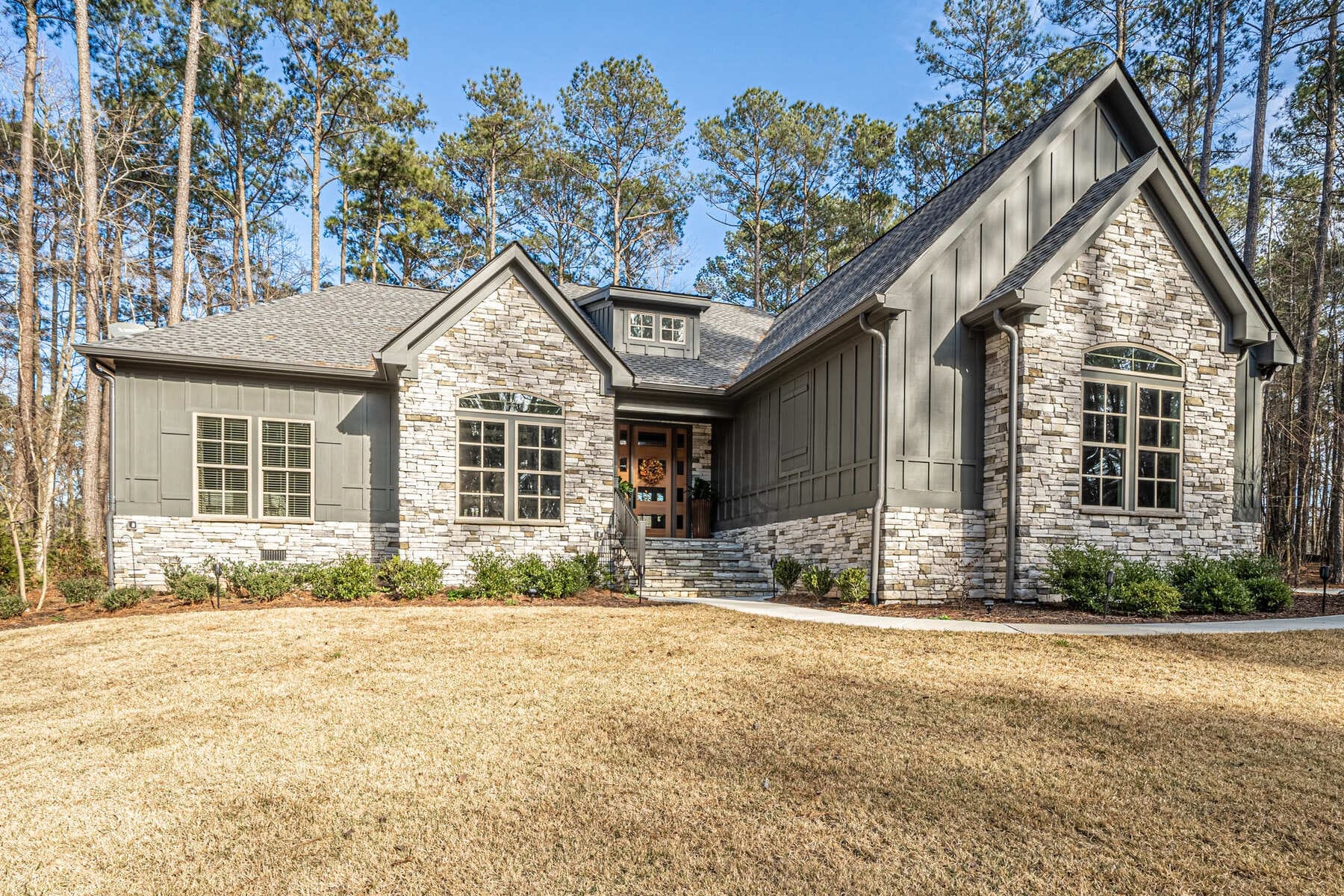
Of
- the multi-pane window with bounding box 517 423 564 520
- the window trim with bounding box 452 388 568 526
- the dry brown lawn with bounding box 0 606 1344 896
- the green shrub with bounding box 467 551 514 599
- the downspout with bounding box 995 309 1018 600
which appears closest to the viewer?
the dry brown lawn with bounding box 0 606 1344 896

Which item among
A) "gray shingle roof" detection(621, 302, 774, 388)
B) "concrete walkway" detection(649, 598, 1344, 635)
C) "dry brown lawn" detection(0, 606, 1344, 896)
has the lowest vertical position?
"concrete walkway" detection(649, 598, 1344, 635)

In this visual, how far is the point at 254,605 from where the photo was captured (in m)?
11.2

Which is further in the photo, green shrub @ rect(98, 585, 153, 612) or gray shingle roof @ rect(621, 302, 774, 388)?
gray shingle roof @ rect(621, 302, 774, 388)

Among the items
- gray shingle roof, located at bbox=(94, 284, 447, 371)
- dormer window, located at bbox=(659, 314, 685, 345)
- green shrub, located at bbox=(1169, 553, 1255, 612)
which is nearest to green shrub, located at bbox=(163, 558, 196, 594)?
gray shingle roof, located at bbox=(94, 284, 447, 371)

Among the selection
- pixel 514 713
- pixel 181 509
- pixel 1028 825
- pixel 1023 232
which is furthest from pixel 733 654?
pixel 181 509

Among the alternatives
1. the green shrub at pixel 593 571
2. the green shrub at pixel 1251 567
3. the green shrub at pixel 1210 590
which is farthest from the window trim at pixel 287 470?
the green shrub at pixel 1251 567

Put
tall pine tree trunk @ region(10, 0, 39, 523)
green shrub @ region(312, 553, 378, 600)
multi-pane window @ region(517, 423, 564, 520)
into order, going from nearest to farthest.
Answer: green shrub @ region(312, 553, 378, 600) → multi-pane window @ region(517, 423, 564, 520) → tall pine tree trunk @ region(10, 0, 39, 523)

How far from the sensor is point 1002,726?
5.40m

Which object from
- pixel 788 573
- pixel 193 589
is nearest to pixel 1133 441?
pixel 788 573

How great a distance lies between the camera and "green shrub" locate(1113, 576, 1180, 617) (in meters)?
10.3

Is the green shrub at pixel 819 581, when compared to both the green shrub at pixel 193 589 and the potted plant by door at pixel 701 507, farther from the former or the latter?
the green shrub at pixel 193 589

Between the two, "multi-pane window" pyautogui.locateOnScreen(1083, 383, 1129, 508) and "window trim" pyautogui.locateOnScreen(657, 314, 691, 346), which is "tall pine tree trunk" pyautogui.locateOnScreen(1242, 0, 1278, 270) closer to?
"multi-pane window" pyautogui.locateOnScreen(1083, 383, 1129, 508)

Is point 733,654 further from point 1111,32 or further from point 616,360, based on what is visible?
point 1111,32

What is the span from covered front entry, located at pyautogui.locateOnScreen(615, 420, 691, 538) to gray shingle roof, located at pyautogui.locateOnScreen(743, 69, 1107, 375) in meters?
2.19
